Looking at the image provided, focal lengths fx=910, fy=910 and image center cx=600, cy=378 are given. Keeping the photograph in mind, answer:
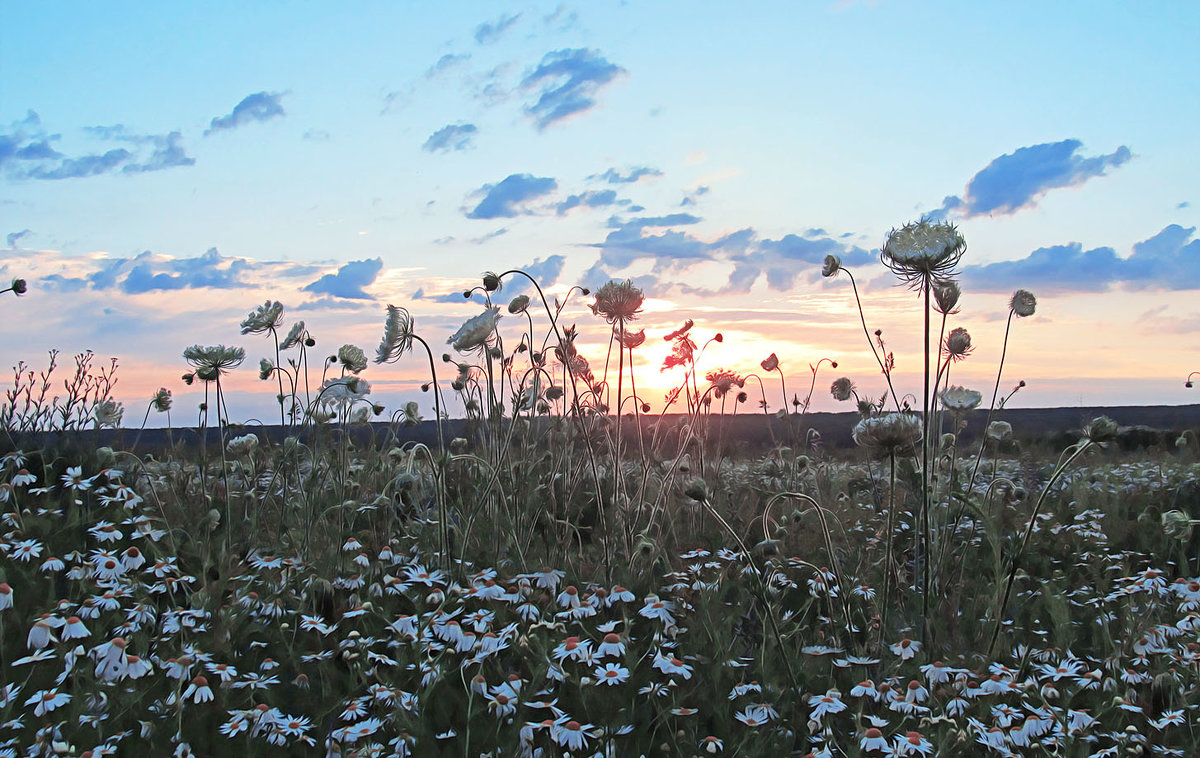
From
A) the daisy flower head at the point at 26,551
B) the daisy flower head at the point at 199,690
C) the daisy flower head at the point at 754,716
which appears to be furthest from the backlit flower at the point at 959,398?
the daisy flower head at the point at 26,551

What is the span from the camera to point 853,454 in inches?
529

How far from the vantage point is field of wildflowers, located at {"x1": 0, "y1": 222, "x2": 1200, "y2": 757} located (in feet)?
9.16

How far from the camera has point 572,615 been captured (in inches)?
137

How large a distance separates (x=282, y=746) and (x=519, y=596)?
1019 millimetres

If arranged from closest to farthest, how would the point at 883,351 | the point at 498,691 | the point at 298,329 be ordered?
the point at 498,691 < the point at 883,351 < the point at 298,329

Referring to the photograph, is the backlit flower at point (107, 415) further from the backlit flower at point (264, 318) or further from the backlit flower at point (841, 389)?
the backlit flower at point (841, 389)

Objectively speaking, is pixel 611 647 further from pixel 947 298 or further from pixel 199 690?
pixel 947 298

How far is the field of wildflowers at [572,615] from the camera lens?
279 cm

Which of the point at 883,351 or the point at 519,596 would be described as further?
the point at 883,351

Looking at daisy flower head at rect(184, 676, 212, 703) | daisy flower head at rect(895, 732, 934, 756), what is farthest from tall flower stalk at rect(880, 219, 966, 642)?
daisy flower head at rect(184, 676, 212, 703)

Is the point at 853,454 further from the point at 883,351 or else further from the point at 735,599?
the point at 735,599

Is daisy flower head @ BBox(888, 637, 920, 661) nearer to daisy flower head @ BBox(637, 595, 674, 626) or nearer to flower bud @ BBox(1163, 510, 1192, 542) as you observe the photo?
daisy flower head @ BBox(637, 595, 674, 626)

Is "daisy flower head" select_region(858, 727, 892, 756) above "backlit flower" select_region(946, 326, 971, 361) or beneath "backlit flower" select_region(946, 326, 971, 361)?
beneath

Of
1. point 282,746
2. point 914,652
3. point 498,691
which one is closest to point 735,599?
point 914,652
